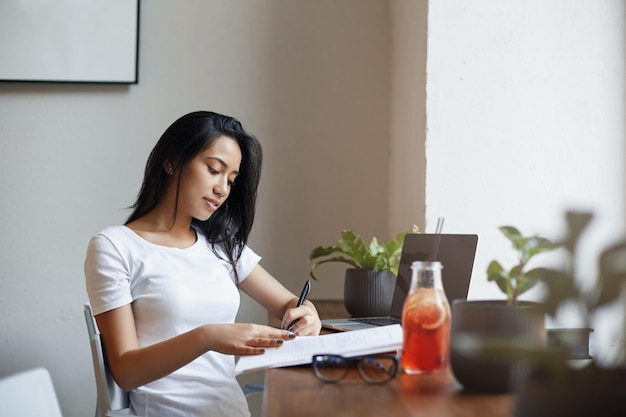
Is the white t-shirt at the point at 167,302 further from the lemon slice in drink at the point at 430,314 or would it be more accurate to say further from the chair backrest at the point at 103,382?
the lemon slice in drink at the point at 430,314

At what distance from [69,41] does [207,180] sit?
0.95 m

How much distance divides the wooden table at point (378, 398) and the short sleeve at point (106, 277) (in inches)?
19.5

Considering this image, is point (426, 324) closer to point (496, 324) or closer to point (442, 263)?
point (496, 324)

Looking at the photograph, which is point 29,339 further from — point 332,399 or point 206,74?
point 332,399

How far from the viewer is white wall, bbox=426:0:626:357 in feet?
6.14

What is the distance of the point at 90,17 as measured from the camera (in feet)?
7.34

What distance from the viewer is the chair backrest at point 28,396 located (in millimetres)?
943

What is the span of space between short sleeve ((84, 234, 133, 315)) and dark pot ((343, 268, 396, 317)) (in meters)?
0.55

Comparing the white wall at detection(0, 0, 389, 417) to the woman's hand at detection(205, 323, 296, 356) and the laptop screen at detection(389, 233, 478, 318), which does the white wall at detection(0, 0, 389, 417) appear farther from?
the woman's hand at detection(205, 323, 296, 356)

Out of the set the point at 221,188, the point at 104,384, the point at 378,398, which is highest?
the point at 221,188

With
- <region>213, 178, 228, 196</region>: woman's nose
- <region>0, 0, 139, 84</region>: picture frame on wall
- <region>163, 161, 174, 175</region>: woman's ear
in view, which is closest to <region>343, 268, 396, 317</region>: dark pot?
<region>213, 178, 228, 196</region>: woman's nose

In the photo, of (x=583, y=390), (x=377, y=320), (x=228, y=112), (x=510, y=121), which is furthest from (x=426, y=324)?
(x=228, y=112)

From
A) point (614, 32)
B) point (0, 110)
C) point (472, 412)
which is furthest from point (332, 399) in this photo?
point (0, 110)

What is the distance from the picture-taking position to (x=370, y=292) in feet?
5.62
